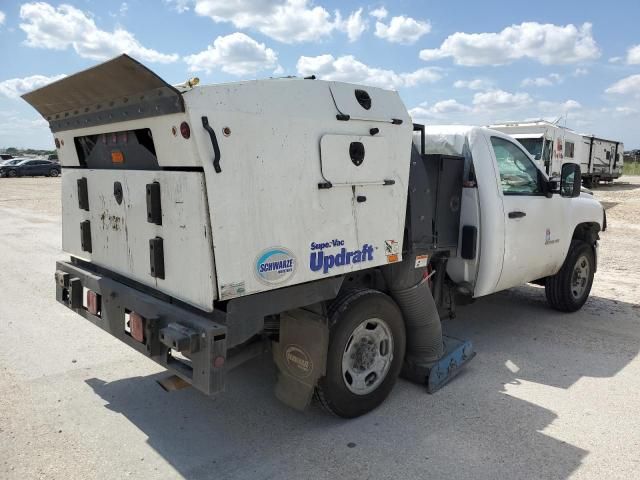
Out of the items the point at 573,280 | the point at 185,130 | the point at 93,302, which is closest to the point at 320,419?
the point at 93,302

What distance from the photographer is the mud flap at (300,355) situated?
3.45 m

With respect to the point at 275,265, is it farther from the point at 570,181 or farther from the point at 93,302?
the point at 570,181

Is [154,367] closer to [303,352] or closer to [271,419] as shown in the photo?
[271,419]

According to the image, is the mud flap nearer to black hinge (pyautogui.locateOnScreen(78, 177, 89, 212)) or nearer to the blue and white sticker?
the blue and white sticker

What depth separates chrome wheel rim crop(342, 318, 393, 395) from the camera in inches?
147

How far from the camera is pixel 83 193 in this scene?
3.98m

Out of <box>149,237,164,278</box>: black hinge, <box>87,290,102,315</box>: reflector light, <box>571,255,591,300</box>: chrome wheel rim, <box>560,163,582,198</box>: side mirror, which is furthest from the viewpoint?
<box>571,255,591,300</box>: chrome wheel rim

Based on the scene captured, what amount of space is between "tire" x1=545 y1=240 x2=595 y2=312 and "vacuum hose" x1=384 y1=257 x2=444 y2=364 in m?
2.62

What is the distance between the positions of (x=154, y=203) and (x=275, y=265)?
2.71 feet

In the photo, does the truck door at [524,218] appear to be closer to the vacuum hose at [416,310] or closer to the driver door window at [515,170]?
the driver door window at [515,170]

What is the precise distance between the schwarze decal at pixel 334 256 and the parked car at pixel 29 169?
43055 millimetres

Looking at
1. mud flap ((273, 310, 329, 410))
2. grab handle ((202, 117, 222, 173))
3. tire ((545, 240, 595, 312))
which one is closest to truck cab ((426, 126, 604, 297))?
tire ((545, 240, 595, 312))

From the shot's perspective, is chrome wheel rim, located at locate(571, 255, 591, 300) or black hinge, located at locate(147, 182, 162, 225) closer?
black hinge, located at locate(147, 182, 162, 225)

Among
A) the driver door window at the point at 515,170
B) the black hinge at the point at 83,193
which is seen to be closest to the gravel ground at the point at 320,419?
the black hinge at the point at 83,193
